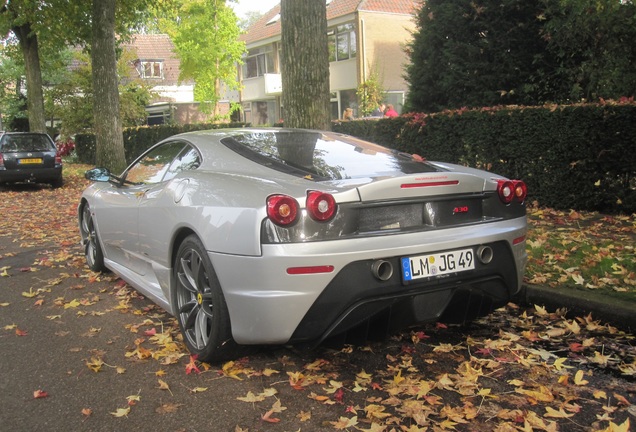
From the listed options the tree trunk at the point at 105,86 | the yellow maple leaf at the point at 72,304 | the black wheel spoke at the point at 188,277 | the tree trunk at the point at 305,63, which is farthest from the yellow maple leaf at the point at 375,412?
the tree trunk at the point at 105,86

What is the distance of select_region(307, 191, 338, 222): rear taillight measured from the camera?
307 centimetres

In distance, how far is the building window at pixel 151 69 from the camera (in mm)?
52438

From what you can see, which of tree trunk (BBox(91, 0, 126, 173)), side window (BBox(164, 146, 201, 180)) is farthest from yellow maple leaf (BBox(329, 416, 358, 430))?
tree trunk (BBox(91, 0, 126, 173))

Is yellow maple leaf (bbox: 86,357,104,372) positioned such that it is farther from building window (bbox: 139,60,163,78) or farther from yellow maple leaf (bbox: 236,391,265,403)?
building window (bbox: 139,60,163,78)

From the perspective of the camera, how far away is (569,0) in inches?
350

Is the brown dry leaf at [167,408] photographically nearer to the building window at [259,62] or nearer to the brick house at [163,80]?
the building window at [259,62]

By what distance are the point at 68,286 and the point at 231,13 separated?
93.8 ft

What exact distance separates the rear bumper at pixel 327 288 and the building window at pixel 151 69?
52797 mm

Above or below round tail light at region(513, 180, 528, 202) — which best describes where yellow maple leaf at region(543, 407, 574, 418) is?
below

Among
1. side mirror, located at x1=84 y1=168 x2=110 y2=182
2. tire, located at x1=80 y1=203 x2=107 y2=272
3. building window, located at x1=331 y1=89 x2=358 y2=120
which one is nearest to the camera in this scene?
side mirror, located at x1=84 y1=168 x2=110 y2=182

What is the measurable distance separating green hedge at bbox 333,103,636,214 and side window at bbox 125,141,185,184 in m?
5.38

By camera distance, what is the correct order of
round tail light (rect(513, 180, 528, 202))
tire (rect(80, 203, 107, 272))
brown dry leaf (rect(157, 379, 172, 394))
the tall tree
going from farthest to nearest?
the tall tree
tire (rect(80, 203, 107, 272))
round tail light (rect(513, 180, 528, 202))
brown dry leaf (rect(157, 379, 172, 394))

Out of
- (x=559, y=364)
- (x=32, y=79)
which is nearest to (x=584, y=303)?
(x=559, y=364)

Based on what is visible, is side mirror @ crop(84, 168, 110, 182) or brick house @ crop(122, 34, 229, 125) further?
brick house @ crop(122, 34, 229, 125)
